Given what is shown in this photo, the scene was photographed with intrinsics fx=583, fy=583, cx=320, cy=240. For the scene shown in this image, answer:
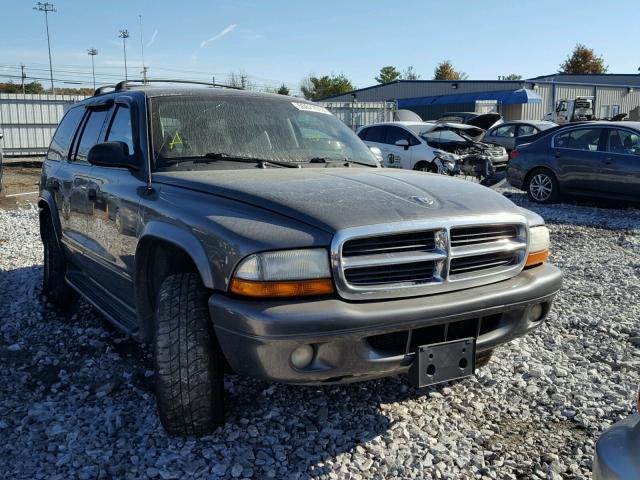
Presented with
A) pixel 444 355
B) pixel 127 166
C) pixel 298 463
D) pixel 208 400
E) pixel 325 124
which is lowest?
pixel 298 463

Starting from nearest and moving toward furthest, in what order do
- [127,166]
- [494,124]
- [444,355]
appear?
[444,355], [127,166], [494,124]

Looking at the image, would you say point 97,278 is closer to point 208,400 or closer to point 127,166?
point 127,166

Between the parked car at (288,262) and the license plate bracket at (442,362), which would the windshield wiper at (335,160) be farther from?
the license plate bracket at (442,362)

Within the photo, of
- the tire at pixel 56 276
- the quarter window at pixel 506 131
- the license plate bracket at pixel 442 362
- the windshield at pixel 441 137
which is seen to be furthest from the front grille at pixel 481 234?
the quarter window at pixel 506 131

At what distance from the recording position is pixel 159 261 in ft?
10.9

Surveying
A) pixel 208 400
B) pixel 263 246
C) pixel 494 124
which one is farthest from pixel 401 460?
pixel 494 124

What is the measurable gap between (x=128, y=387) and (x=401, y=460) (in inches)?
70.1

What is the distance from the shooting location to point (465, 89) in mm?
44562

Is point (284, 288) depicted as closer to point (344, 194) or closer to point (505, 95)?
point (344, 194)

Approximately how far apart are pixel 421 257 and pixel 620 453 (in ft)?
3.80

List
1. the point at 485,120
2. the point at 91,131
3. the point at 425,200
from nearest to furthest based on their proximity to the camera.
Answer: the point at 425,200 → the point at 91,131 → the point at 485,120

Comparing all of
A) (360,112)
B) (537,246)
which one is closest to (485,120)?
(360,112)

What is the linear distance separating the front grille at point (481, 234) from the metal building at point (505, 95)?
31.8 meters

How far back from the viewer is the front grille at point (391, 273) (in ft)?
8.49
